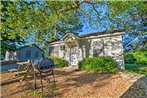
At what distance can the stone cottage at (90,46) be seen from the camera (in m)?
16.9

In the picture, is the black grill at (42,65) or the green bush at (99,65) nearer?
the black grill at (42,65)

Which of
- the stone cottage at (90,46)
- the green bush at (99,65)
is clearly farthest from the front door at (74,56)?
the green bush at (99,65)

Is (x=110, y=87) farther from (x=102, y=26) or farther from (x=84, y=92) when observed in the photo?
(x=102, y=26)

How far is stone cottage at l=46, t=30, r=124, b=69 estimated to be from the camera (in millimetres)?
16922

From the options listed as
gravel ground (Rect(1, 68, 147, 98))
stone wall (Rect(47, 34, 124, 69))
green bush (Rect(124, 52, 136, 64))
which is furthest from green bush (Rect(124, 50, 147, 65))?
gravel ground (Rect(1, 68, 147, 98))

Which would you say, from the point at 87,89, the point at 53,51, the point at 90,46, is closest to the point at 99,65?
the point at 90,46

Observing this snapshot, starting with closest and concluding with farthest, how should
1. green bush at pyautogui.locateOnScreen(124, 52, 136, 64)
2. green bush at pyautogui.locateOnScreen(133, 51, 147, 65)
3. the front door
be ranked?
the front door, green bush at pyautogui.locateOnScreen(133, 51, 147, 65), green bush at pyautogui.locateOnScreen(124, 52, 136, 64)

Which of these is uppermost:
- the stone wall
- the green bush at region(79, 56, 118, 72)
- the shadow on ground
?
the stone wall

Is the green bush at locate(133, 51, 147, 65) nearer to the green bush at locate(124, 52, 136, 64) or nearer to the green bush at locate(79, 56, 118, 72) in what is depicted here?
the green bush at locate(124, 52, 136, 64)

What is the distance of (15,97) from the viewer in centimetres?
844

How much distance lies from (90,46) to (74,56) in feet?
7.73

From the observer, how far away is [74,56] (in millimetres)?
19969

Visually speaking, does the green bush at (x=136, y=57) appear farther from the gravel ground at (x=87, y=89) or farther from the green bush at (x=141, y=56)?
the gravel ground at (x=87, y=89)

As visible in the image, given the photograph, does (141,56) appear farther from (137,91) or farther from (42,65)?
(42,65)
